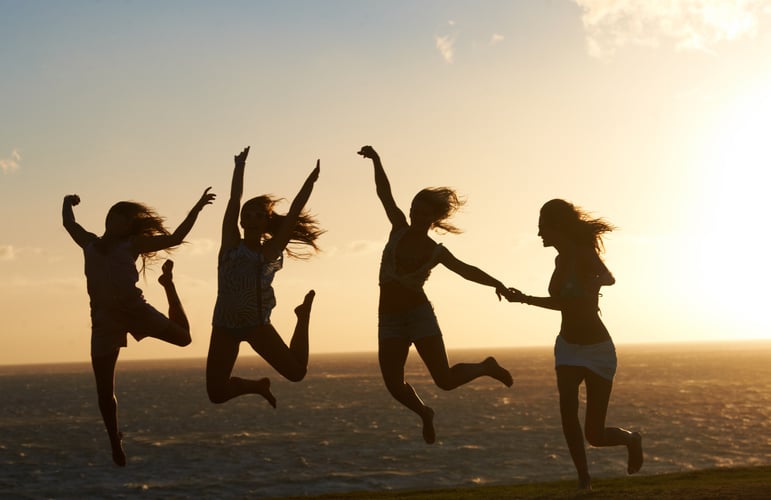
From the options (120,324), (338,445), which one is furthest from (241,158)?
(338,445)

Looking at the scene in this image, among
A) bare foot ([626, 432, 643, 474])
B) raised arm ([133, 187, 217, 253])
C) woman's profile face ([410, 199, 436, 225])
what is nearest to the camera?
raised arm ([133, 187, 217, 253])

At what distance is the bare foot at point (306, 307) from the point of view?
12.3 meters

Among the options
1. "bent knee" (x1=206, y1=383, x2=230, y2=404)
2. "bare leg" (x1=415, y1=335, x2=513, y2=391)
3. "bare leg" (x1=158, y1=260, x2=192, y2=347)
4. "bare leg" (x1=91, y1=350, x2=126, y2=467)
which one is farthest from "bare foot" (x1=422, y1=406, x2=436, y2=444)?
"bare leg" (x1=91, y1=350, x2=126, y2=467)

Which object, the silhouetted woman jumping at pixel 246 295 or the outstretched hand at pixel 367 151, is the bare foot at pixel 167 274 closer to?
the silhouetted woman jumping at pixel 246 295

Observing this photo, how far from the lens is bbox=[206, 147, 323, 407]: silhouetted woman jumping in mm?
11383

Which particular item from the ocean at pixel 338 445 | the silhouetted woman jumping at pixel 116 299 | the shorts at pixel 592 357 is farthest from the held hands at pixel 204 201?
the ocean at pixel 338 445

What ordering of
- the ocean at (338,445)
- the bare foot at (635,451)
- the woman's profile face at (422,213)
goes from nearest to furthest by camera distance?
the woman's profile face at (422,213)
the bare foot at (635,451)
the ocean at (338,445)

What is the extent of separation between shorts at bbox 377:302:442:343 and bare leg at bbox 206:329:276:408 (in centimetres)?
172

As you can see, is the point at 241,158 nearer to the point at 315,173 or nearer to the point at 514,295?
the point at 315,173

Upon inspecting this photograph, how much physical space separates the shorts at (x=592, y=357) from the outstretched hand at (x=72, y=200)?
20.2 feet

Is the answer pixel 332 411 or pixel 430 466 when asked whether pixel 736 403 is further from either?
pixel 430 466

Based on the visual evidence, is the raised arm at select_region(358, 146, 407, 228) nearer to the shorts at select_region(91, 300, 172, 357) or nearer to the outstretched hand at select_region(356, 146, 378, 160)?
the outstretched hand at select_region(356, 146, 378, 160)

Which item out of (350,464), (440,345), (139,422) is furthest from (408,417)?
(440,345)

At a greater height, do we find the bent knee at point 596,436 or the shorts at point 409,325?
the shorts at point 409,325
